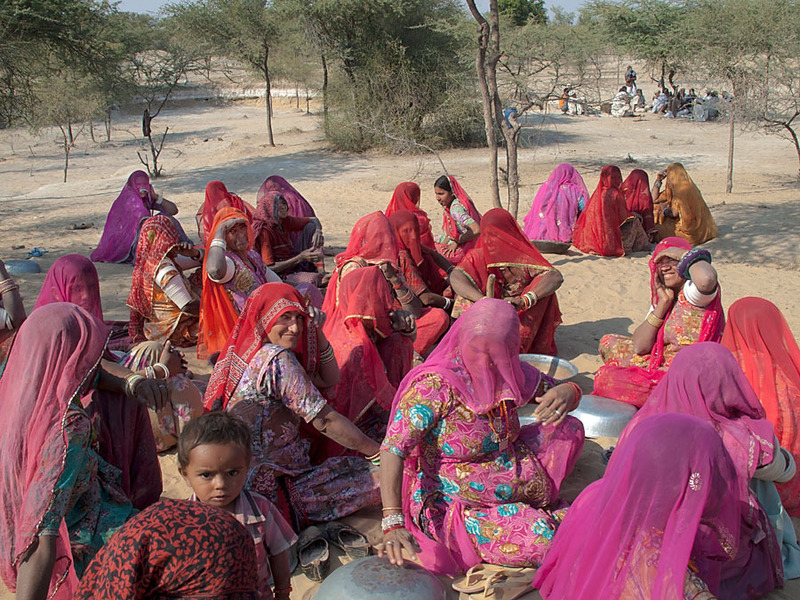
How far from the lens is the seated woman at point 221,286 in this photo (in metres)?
5.57

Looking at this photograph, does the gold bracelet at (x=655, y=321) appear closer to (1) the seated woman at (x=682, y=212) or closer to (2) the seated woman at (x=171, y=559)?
(2) the seated woman at (x=171, y=559)

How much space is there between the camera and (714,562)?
2.71m

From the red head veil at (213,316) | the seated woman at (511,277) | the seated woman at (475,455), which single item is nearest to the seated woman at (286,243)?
the red head veil at (213,316)

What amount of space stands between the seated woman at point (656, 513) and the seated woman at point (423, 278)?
119 inches

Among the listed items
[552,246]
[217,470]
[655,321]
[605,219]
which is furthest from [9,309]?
Answer: [605,219]

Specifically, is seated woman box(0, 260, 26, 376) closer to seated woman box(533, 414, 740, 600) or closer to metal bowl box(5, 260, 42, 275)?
seated woman box(533, 414, 740, 600)

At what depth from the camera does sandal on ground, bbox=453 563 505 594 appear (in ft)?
9.73

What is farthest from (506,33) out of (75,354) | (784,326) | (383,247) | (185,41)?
(75,354)

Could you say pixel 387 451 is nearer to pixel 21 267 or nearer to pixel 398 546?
pixel 398 546

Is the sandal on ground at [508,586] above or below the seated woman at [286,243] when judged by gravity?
below

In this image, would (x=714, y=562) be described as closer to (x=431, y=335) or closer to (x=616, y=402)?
(x=616, y=402)

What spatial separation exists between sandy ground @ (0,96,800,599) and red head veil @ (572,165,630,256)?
18 cm

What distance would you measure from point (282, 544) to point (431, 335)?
3.01 metres

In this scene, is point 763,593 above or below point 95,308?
below
